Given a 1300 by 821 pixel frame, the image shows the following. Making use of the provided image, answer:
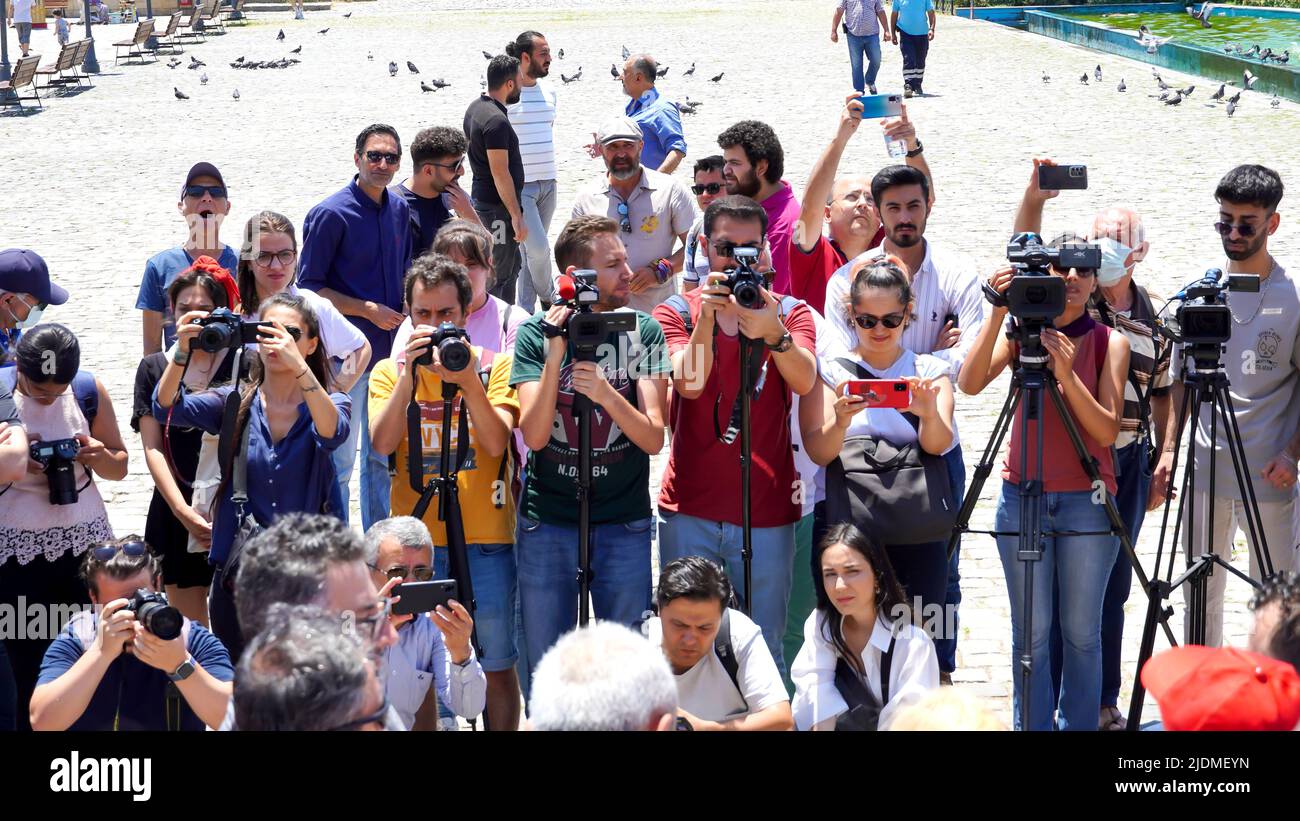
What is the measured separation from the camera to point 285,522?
4.04 meters

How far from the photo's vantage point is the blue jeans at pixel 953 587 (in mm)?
5977

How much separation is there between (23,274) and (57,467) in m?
1.17

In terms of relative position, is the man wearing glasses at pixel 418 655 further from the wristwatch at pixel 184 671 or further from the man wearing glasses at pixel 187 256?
the man wearing glasses at pixel 187 256

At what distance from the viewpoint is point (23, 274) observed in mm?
6391

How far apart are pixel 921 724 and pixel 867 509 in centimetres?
229

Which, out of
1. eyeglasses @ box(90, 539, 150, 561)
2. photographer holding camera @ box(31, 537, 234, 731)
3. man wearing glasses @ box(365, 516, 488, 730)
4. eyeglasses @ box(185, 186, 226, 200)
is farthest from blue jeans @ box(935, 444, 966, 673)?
eyeglasses @ box(185, 186, 226, 200)

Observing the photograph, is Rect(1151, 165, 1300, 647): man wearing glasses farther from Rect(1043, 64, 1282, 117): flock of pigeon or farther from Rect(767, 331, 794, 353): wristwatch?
Rect(1043, 64, 1282, 117): flock of pigeon

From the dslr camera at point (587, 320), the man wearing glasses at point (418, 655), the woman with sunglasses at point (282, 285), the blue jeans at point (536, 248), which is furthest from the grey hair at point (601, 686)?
the blue jeans at point (536, 248)

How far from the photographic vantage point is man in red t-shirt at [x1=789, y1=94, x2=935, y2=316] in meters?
7.05

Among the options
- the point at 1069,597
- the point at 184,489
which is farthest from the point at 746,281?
the point at 184,489

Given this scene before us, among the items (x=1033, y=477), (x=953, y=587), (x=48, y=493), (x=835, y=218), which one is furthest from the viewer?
(x=835, y=218)

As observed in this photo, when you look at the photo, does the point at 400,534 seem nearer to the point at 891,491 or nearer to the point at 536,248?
the point at 891,491

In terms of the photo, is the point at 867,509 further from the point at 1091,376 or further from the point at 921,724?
the point at 921,724

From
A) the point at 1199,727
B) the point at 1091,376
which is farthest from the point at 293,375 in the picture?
the point at 1199,727
